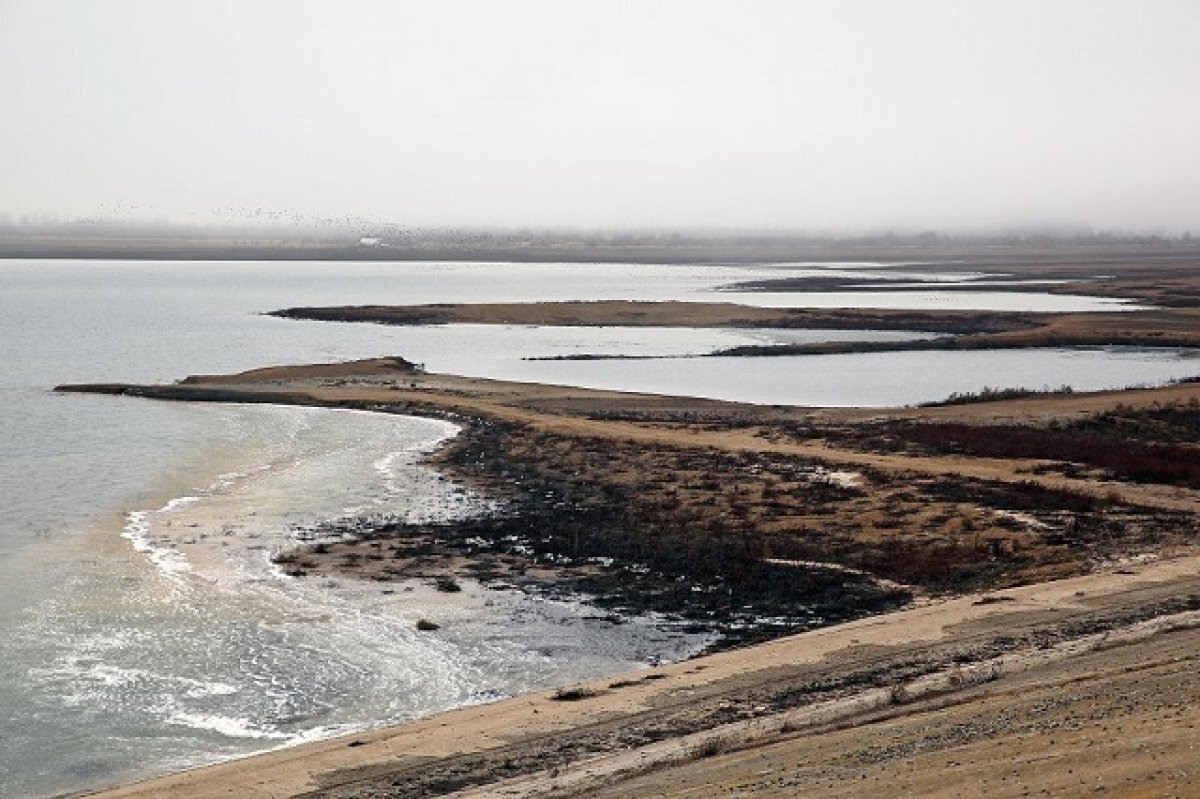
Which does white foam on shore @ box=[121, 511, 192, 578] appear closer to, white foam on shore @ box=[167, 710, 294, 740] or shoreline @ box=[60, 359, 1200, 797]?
shoreline @ box=[60, 359, 1200, 797]

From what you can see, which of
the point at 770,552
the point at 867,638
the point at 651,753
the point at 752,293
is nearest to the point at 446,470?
the point at 770,552

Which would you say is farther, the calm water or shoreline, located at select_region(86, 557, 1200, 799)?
the calm water

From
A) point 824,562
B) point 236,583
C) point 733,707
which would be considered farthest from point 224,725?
point 824,562

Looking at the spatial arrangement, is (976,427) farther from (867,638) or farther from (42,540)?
(42,540)

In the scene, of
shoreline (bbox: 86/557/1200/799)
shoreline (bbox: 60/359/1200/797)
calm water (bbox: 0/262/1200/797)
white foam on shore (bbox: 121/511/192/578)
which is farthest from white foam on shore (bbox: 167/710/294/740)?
white foam on shore (bbox: 121/511/192/578)

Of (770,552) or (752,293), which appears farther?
(752,293)

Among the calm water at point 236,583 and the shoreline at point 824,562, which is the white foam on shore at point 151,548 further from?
the shoreline at point 824,562

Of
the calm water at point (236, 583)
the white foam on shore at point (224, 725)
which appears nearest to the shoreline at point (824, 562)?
the white foam on shore at point (224, 725)
